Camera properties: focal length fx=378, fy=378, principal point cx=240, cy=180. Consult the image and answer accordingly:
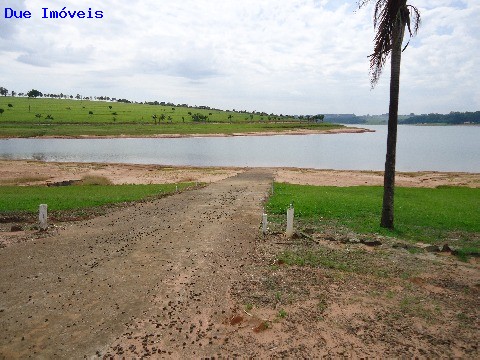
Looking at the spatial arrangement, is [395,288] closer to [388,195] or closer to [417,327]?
[417,327]

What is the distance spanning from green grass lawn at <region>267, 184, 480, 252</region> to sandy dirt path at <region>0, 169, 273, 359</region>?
479 cm

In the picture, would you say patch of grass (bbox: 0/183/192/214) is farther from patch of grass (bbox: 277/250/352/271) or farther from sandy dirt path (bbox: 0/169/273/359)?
patch of grass (bbox: 277/250/352/271)

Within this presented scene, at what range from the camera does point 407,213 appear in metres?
20.7

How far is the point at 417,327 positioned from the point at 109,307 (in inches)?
274

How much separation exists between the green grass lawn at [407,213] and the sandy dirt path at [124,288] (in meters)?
4.79

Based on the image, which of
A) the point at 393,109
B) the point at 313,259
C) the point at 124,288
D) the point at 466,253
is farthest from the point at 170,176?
the point at 466,253

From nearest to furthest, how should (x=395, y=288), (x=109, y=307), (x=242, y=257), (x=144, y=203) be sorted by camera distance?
(x=109, y=307), (x=395, y=288), (x=242, y=257), (x=144, y=203)

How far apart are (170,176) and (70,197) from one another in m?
19.6

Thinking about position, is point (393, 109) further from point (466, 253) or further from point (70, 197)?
point (70, 197)

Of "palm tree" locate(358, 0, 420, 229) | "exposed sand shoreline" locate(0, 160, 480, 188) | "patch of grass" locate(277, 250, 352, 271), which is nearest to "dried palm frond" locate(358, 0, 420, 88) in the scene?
"palm tree" locate(358, 0, 420, 229)

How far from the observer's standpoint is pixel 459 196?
29016mm

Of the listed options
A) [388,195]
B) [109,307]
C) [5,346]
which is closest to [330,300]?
[109,307]

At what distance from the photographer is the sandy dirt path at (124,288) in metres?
7.46

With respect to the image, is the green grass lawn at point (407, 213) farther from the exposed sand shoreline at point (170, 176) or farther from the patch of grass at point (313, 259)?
the exposed sand shoreline at point (170, 176)
